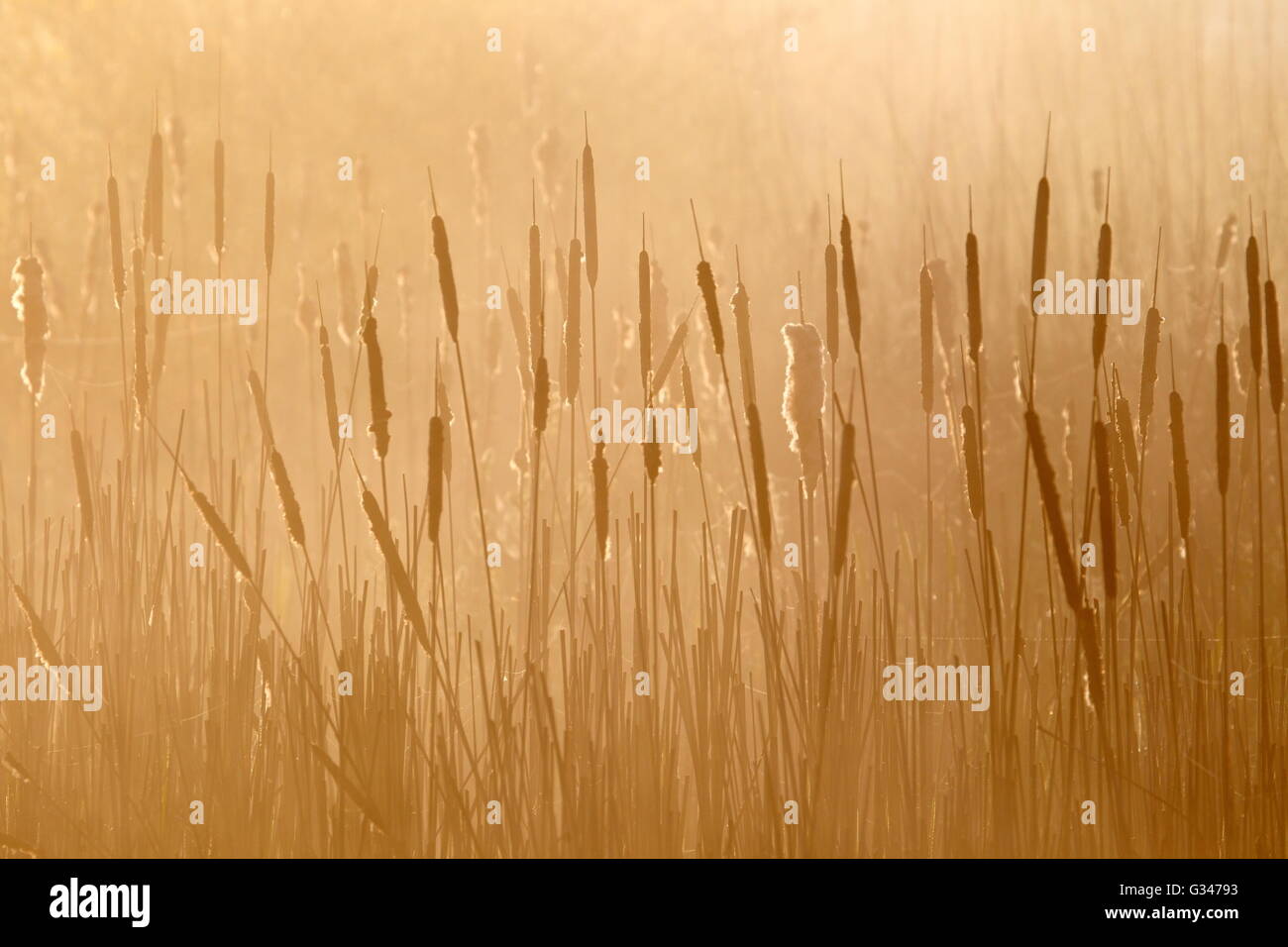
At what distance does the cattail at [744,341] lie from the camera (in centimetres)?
142

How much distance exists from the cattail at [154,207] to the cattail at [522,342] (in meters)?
0.60

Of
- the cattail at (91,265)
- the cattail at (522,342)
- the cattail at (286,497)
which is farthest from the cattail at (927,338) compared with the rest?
the cattail at (91,265)

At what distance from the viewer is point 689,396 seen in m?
1.45

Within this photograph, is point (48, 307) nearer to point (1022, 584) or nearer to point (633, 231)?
point (633, 231)

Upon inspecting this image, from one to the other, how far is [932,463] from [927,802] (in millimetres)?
516

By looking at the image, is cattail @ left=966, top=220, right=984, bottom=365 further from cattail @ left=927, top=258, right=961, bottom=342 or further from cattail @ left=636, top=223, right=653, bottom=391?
cattail @ left=636, top=223, right=653, bottom=391

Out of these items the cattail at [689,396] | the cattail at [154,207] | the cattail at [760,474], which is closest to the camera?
the cattail at [760,474]

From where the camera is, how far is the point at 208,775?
4.78 feet

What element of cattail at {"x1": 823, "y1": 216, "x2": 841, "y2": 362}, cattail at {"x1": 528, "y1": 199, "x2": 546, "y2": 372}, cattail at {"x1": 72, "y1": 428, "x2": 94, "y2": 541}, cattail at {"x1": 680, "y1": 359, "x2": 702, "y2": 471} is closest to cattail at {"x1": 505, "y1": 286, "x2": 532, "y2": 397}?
cattail at {"x1": 528, "y1": 199, "x2": 546, "y2": 372}

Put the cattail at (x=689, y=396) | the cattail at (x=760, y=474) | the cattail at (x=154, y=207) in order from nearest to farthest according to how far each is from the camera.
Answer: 1. the cattail at (x=760, y=474)
2. the cattail at (x=689, y=396)
3. the cattail at (x=154, y=207)

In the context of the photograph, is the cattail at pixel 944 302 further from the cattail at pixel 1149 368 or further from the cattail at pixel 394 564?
the cattail at pixel 394 564

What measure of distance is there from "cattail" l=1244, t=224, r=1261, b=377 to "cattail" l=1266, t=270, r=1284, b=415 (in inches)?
0.7

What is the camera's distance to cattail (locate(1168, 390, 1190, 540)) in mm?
1453
